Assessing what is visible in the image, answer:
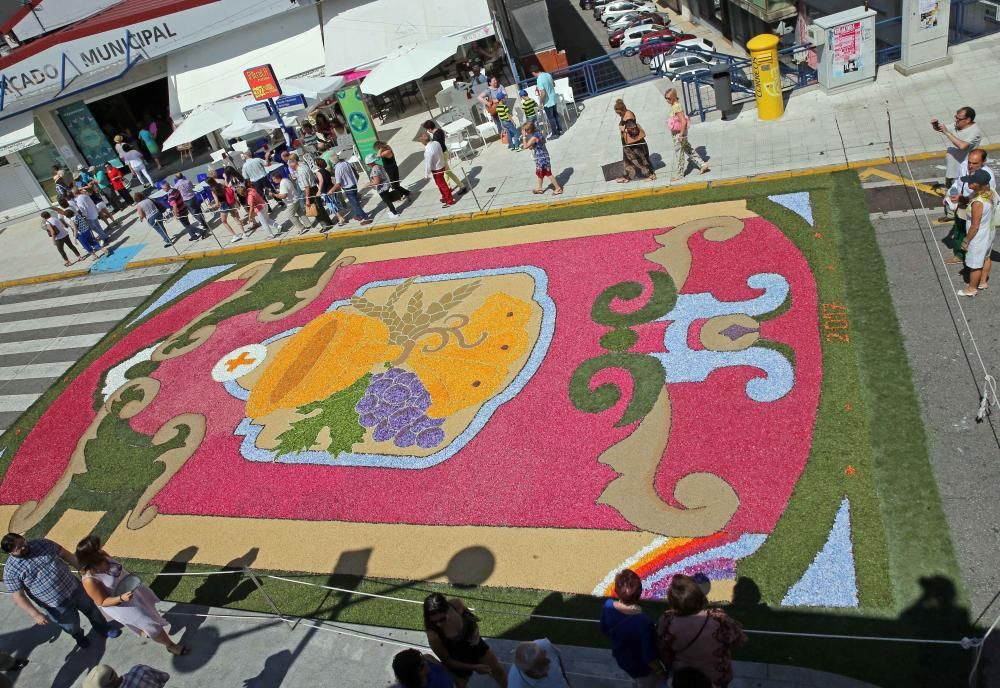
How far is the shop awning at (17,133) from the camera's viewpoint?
27281mm

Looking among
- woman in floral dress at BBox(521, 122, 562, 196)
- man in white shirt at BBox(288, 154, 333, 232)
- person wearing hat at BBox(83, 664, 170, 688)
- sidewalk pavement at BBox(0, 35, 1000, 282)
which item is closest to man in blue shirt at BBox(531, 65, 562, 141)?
sidewalk pavement at BBox(0, 35, 1000, 282)

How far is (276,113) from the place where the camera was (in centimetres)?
2181

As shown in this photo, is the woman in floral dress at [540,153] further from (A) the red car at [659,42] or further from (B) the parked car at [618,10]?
(B) the parked car at [618,10]

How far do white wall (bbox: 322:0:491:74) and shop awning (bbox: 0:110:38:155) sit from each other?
1227 cm

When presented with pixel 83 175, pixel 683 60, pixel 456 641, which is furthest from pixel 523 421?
pixel 83 175

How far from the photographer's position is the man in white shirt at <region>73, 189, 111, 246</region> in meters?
21.0

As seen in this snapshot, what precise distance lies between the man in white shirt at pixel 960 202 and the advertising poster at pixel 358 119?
1447 cm

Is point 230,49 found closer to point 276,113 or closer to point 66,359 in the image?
point 276,113

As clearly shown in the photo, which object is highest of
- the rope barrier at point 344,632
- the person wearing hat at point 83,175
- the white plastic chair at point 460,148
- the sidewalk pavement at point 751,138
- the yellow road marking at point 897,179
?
the person wearing hat at point 83,175

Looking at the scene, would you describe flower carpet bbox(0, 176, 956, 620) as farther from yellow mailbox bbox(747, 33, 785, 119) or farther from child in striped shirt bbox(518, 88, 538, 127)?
child in striped shirt bbox(518, 88, 538, 127)

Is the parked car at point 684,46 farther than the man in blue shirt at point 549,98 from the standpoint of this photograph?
Yes

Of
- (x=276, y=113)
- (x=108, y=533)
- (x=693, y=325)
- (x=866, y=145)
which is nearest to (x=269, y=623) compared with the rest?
(x=108, y=533)

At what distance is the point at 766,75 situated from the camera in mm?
15383

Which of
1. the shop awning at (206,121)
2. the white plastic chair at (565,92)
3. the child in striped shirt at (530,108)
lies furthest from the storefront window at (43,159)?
the white plastic chair at (565,92)
